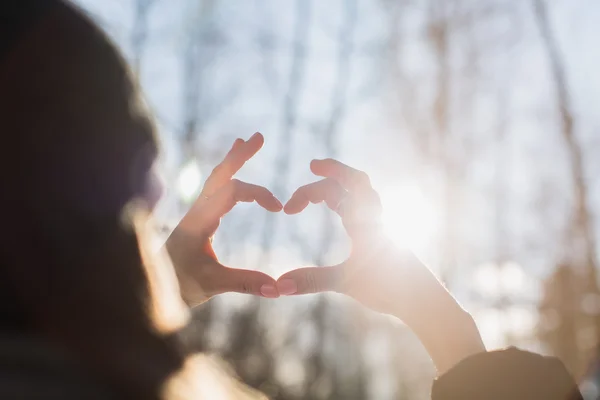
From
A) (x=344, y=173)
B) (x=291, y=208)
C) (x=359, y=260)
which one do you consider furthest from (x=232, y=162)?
(x=359, y=260)

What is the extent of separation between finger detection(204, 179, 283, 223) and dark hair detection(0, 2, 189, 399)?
0.83m

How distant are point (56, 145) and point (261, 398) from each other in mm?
489

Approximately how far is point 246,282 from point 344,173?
41 centimetres

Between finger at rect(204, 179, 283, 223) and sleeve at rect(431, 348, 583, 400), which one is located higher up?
finger at rect(204, 179, 283, 223)

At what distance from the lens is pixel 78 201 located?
65cm

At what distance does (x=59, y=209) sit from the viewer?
633 mm

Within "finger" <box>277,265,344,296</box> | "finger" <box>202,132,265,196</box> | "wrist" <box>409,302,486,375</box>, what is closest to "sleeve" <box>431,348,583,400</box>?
"wrist" <box>409,302,486,375</box>

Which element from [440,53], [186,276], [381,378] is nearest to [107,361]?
[186,276]

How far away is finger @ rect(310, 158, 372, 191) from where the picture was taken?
1.52 m

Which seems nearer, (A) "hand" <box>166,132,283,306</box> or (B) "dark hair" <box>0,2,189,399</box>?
(B) "dark hair" <box>0,2,189,399</box>

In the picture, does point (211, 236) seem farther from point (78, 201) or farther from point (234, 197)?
point (78, 201)

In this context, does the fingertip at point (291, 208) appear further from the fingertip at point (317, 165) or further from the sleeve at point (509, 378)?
the sleeve at point (509, 378)

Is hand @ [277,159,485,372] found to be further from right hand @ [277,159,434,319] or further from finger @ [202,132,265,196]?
finger @ [202,132,265,196]

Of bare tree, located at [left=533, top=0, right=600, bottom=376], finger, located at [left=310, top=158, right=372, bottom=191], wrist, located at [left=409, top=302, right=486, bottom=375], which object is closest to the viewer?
wrist, located at [left=409, top=302, right=486, bottom=375]
